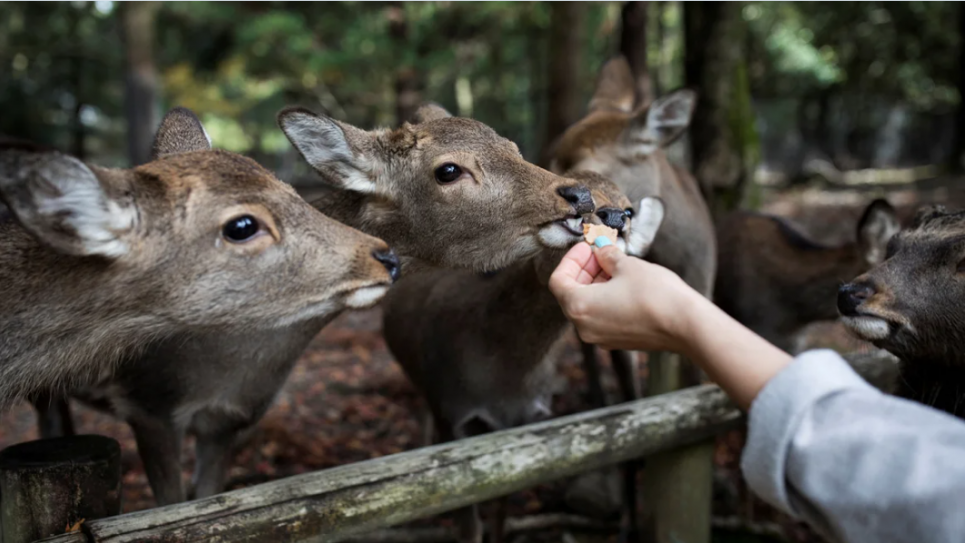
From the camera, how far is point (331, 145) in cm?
398

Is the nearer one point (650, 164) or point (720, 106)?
point (650, 164)

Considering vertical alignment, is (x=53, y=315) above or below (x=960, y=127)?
above

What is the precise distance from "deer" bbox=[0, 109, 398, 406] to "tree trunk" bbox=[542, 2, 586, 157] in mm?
7920

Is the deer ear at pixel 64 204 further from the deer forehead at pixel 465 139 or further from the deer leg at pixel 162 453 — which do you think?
the deer leg at pixel 162 453

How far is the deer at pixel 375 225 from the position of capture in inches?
152

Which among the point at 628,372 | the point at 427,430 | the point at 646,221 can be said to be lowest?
the point at 427,430

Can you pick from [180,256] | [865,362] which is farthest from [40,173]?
[865,362]

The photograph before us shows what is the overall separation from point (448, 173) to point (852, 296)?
1.98 m

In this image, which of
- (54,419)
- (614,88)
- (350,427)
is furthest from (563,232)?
(350,427)

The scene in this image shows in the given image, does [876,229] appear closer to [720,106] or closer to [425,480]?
[720,106]

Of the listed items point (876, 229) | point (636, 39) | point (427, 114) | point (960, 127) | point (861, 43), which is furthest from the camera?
point (861, 43)

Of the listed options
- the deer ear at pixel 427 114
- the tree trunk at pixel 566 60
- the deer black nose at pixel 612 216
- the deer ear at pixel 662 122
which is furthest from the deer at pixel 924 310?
the tree trunk at pixel 566 60

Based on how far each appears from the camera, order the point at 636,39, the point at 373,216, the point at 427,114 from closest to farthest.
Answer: the point at 373,216 < the point at 427,114 < the point at 636,39

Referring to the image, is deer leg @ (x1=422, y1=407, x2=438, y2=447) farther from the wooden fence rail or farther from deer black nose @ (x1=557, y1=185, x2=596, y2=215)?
deer black nose @ (x1=557, y1=185, x2=596, y2=215)
